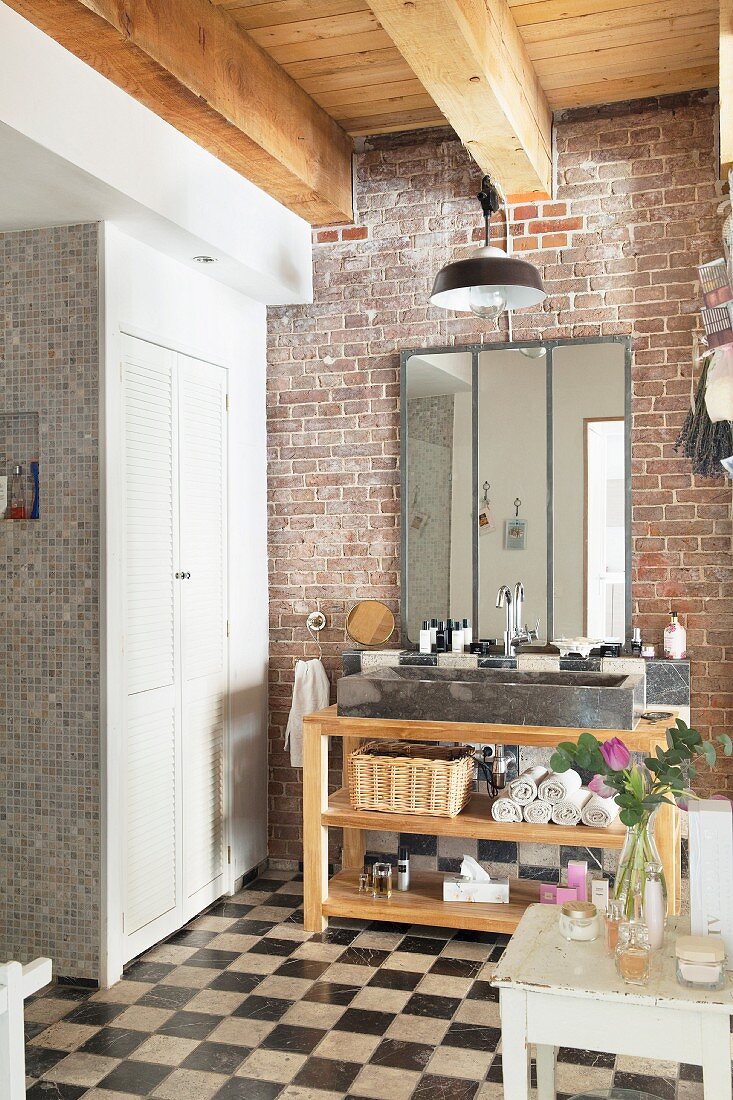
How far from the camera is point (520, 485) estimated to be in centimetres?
434

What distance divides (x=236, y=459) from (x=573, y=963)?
2.88 metres

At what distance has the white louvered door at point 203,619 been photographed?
13.4 feet

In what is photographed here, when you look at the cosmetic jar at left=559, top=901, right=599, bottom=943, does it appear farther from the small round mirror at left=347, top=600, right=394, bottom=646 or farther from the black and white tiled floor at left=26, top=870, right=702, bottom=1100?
the small round mirror at left=347, top=600, right=394, bottom=646

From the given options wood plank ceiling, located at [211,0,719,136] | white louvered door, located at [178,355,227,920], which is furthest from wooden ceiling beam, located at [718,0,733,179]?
white louvered door, located at [178,355,227,920]

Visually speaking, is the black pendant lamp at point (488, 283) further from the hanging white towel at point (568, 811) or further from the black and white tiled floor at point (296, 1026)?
the black and white tiled floor at point (296, 1026)

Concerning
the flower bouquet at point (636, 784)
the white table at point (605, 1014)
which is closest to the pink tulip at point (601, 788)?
the flower bouquet at point (636, 784)

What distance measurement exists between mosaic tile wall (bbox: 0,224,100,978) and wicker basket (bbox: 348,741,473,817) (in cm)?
101

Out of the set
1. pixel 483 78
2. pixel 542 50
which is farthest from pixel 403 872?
pixel 542 50

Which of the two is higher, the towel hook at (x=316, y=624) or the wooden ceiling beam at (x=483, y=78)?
the wooden ceiling beam at (x=483, y=78)

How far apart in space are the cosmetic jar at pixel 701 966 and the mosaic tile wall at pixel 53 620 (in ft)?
6.99

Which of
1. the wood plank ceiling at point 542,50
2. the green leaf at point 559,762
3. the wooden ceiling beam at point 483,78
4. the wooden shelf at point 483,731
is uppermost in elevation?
the wood plank ceiling at point 542,50

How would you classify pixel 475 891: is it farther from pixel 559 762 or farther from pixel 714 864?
pixel 714 864

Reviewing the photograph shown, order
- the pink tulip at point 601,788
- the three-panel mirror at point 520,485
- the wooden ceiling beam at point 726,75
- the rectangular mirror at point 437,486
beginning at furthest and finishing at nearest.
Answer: the rectangular mirror at point 437,486 → the three-panel mirror at point 520,485 → the wooden ceiling beam at point 726,75 → the pink tulip at point 601,788

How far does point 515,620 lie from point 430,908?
1.21 m
